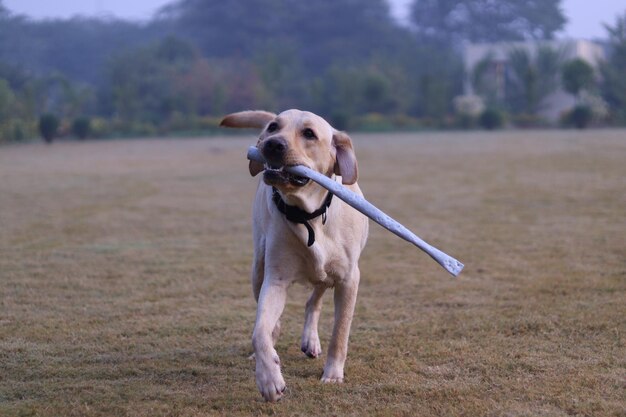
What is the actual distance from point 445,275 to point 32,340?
314 centimetres

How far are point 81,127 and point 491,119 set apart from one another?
17.4 metres

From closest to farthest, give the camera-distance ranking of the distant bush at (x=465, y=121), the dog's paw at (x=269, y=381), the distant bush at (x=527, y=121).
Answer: the dog's paw at (x=269, y=381) → the distant bush at (x=465, y=121) → the distant bush at (x=527, y=121)

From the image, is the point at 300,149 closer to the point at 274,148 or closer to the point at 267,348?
the point at 274,148

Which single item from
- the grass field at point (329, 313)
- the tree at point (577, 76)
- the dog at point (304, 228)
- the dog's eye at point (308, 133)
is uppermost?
the tree at point (577, 76)

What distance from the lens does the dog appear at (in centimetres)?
382

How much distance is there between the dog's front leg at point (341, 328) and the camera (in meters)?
4.16

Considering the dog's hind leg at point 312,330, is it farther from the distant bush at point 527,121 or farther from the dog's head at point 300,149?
the distant bush at point 527,121

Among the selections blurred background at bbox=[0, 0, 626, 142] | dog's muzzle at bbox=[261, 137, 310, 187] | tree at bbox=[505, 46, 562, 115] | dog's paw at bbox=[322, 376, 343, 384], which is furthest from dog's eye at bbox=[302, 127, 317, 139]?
tree at bbox=[505, 46, 562, 115]

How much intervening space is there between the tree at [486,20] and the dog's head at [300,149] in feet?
228

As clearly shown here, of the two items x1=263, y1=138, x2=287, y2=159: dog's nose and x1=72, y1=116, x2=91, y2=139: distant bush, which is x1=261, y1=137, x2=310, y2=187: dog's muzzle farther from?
x1=72, y1=116, x2=91, y2=139: distant bush

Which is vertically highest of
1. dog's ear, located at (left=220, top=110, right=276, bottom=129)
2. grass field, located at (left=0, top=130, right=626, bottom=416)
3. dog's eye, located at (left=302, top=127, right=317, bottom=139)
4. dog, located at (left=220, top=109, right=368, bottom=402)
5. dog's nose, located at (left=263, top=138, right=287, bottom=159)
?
dog's ear, located at (left=220, top=110, right=276, bottom=129)

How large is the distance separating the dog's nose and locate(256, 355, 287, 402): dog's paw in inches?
33.9

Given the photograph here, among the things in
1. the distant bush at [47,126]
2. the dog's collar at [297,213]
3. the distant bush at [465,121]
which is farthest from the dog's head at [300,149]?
the distant bush at [465,121]

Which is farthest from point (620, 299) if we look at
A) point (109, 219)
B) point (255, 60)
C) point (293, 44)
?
point (293, 44)
